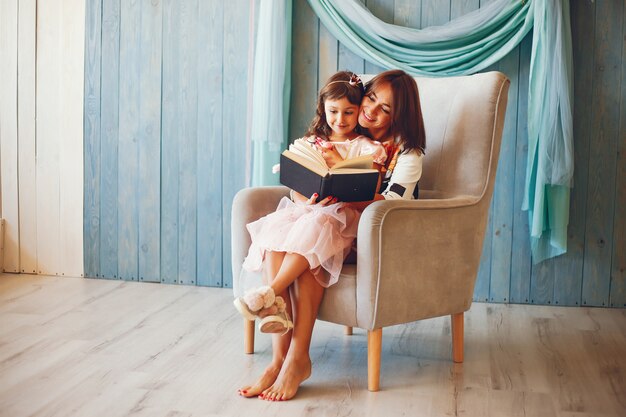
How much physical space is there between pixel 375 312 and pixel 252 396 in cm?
43

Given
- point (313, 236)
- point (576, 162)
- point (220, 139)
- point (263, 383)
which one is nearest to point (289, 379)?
point (263, 383)

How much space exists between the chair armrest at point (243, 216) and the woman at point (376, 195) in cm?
26

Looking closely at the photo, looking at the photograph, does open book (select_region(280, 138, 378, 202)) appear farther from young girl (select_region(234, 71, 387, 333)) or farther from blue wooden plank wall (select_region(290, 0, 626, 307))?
blue wooden plank wall (select_region(290, 0, 626, 307))

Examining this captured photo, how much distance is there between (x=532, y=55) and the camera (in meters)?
3.16

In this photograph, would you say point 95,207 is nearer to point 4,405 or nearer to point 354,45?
point 354,45

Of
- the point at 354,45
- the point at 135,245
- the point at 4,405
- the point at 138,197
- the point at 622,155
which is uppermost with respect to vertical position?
the point at 354,45

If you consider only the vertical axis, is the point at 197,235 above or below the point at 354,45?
below

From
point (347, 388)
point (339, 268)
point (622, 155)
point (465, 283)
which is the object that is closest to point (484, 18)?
point (622, 155)

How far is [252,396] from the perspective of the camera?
2.23m

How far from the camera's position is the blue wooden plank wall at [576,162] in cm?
323

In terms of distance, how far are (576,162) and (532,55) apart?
491 mm

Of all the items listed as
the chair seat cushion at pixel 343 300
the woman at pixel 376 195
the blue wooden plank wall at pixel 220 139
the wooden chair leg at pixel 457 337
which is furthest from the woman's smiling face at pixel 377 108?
the blue wooden plank wall at pixel 220 139

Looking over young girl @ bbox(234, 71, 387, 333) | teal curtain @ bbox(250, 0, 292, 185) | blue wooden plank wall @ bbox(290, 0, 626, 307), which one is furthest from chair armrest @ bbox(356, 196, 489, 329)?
teal curtain @ bbox(250, 0, 292, 185)

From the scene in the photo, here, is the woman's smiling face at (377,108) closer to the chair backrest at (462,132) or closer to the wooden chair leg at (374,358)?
the chair backrest at (462,132)
